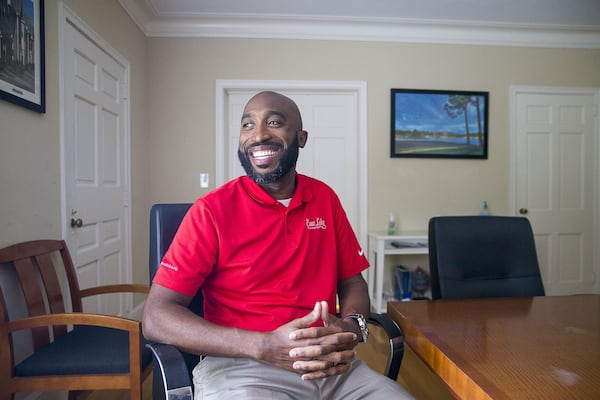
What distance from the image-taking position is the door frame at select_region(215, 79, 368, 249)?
3098mm

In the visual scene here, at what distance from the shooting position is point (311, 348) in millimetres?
875

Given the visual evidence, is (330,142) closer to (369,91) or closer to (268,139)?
(369,91)

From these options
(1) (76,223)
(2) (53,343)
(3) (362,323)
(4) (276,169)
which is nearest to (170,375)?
(3) (362,323)

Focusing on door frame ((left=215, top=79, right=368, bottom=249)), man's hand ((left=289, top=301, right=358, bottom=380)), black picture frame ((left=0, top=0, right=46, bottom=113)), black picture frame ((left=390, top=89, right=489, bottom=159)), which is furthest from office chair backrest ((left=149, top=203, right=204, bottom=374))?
black picture frame ((left=390, top=89, right=489, bottom=159))

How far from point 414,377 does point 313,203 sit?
116cm

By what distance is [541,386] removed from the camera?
0.63 m

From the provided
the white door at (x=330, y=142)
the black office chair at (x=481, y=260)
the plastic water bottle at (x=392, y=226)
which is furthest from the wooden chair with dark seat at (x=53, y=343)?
the plastic water bottle at (x=392, y=226)

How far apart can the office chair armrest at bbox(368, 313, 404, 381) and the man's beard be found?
1.85ft

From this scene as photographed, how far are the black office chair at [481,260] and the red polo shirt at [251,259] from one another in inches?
19.1

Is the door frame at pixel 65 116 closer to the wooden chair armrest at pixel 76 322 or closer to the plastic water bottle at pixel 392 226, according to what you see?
the wooden chair armrest at pixel 76 322

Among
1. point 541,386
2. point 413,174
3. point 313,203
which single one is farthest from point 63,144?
point 413,174

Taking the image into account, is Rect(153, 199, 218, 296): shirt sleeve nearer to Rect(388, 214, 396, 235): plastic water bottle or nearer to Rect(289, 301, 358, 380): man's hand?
Rect(289, 301, 358, 380): man's hand

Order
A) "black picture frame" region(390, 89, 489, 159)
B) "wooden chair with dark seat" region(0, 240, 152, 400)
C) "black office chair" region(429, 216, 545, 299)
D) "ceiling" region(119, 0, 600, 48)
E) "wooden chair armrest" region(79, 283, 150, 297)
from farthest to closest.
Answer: "black picture frame" region(390, 89, 489, 159), "ceiling" region(119, 0, 600, 48), "wooden chair armrest" region(79, 283, 150, 297), "black office chair" region(429, 216, 545, 299), "wooden chair with dark seat" region(0, 240, 152, 400)

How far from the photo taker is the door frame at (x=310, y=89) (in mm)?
3098
